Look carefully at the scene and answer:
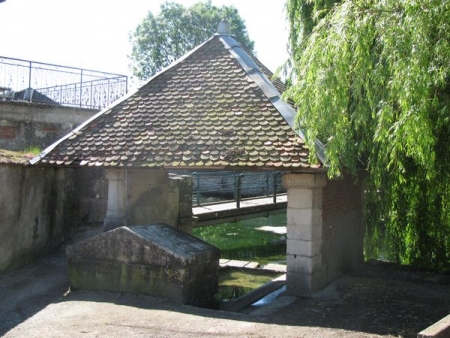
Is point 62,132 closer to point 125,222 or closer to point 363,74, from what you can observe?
point 125,222

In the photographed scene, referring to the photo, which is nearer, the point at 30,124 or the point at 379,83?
the point at 379,83

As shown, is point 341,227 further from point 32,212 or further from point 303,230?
point 32,212

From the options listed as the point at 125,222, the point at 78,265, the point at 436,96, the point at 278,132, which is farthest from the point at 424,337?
the point at 125,222

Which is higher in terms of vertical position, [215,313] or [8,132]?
[8,132]

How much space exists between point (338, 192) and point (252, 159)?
7.32 ft

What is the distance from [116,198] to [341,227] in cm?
426

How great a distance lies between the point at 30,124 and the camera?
43.5ft

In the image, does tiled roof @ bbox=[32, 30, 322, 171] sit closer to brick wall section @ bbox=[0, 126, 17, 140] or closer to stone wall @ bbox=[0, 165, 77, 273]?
stone wall @ bbox=[0, 165, 77, 273]

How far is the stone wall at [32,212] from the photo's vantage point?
9.54 meters

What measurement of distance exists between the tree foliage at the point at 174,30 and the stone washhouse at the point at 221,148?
82.8 feet

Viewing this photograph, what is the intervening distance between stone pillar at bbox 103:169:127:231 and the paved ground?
134 cm

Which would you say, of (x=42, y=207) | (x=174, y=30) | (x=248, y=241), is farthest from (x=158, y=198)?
(x=174, y=30)

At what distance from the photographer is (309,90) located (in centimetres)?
712

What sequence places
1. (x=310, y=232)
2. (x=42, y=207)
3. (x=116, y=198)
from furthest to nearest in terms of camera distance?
(x=42, y=207), (x=116, y=198), (x=310, y=232)
